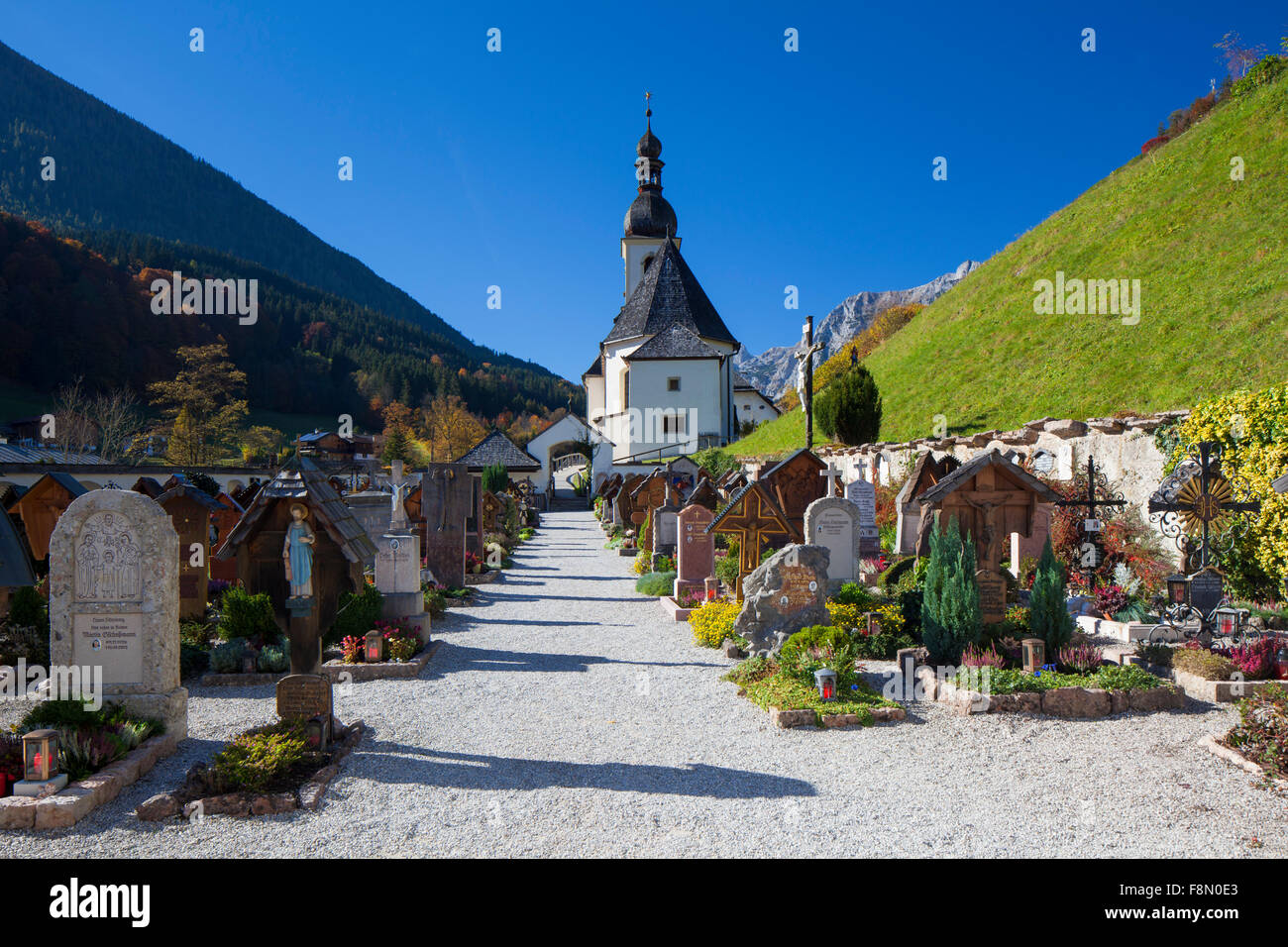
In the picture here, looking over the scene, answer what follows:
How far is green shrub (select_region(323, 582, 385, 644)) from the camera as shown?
9.39 metres

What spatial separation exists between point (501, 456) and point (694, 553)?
3455cm

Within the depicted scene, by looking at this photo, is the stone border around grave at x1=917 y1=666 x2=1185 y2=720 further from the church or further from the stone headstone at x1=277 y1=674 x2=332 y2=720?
the church

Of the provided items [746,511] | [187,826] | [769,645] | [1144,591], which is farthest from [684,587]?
[187,826]

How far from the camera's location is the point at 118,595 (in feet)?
19.3

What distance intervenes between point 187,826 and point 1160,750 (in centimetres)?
714

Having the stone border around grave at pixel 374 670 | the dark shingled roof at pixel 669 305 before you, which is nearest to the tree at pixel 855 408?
the stone border around grave at pixel 374 670

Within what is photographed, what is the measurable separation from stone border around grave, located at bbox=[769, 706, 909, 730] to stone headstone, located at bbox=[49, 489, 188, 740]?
5.21 meters

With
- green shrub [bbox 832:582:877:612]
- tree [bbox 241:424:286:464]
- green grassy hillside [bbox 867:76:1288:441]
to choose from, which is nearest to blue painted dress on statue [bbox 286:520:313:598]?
green shrub [bbox 832:582:877:612]

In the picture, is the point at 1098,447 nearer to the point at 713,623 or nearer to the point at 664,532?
the point at 713,623

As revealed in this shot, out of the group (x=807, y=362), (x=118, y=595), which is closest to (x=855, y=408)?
(x=807, y=362)

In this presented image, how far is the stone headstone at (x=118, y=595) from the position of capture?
579 centimetres

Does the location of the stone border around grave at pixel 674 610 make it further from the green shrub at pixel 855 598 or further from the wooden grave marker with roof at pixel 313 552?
the wooden grave marker with roof at pixel 313 552

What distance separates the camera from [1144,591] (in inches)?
400

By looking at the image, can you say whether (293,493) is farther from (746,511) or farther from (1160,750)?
(1160,750)
